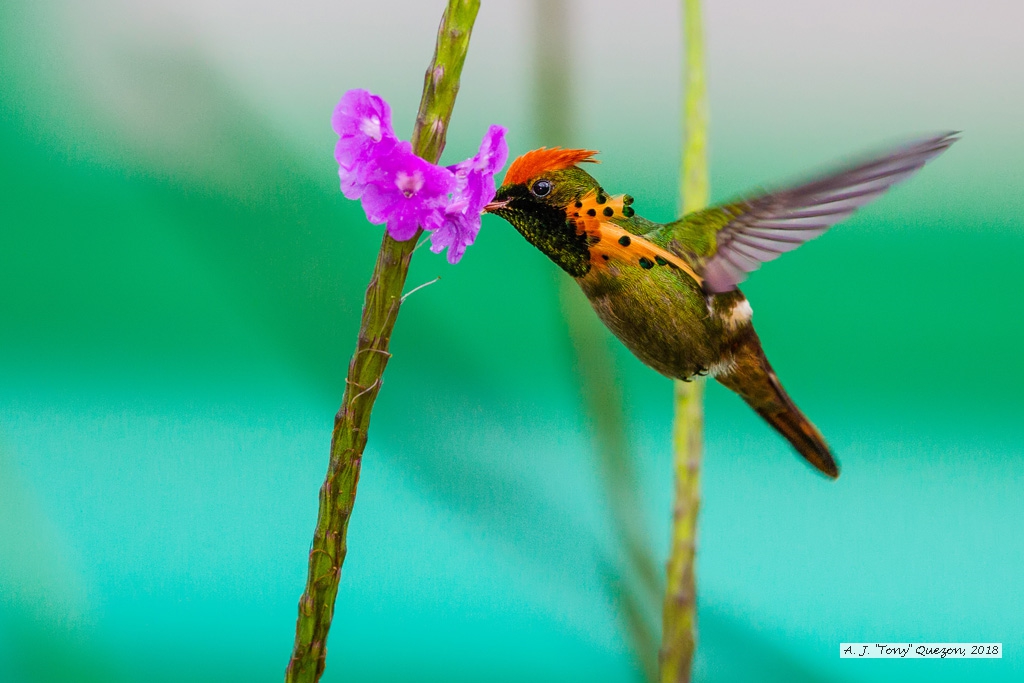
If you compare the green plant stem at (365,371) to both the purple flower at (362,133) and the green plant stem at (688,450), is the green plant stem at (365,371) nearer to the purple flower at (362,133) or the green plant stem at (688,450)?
the purple flower at (362,133)

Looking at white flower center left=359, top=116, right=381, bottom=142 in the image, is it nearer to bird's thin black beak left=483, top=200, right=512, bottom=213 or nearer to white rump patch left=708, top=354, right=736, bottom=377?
bird's thin black beak left=483, top=200, right=512, bottom=213

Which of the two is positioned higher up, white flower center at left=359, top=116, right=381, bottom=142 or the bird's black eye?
the bird's black eye

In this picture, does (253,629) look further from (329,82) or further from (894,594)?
(894,594)

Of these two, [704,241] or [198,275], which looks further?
[198,275]

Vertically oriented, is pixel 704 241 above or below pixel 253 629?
above

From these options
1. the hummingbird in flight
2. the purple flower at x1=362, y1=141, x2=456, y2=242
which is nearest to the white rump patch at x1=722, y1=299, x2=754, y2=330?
the hummingbird in flight

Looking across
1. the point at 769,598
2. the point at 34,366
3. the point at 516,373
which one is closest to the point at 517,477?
the point at 516,373

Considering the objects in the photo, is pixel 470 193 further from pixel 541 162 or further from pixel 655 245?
pixel 655 245
